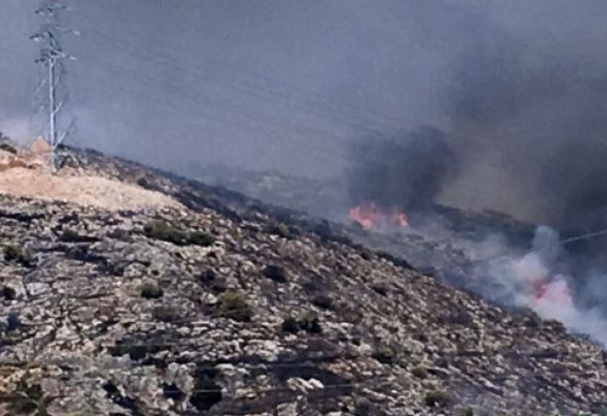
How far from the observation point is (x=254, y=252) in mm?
127750

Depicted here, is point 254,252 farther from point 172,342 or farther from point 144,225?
point 172,342

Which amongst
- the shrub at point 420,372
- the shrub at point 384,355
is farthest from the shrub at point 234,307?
Result: the shrub at point 420,372

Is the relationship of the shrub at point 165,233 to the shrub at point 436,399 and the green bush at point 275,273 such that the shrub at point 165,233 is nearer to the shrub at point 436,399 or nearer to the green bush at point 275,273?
the green bush at point 275,273

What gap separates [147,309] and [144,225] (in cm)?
2189

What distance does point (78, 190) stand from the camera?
424 feet

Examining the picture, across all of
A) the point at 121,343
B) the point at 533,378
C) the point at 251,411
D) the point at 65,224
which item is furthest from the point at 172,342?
the point at 533,378

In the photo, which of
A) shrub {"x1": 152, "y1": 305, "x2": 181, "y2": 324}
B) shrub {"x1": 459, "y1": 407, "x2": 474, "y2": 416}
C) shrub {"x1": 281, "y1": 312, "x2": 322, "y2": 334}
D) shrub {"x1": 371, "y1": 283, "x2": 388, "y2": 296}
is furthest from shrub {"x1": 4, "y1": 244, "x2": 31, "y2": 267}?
shrub {"x1": 371, "y1": 283, "x2": 388, "y2": 296}

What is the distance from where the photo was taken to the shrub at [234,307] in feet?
345

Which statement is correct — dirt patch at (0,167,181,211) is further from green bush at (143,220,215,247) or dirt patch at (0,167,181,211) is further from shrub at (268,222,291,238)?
shrub at (268,222,291,238)

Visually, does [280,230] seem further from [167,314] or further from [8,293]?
[8,293]

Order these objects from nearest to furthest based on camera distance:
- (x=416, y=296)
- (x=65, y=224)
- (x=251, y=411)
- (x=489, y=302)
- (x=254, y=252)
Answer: (x=251, y=411), (x=65, y=224), (x=254, y=252), (x=416, y=296), (x=489, y=302)

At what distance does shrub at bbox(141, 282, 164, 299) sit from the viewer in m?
104

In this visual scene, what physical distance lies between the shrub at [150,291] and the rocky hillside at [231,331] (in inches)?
9.6

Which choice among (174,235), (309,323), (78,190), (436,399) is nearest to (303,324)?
(309,323)
